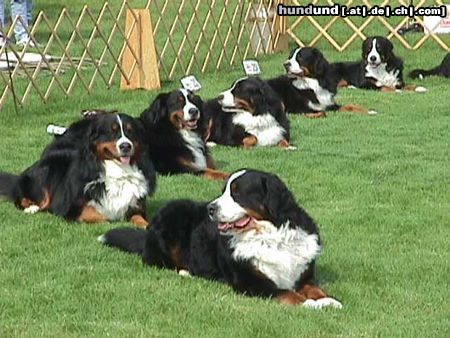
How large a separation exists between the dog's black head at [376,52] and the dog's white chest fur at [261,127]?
3959 mm

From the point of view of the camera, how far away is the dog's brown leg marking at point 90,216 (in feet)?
22.5

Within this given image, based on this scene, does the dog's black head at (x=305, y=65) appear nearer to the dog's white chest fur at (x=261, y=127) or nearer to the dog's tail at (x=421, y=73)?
the dog's white chest fur at (x=261, y=127)

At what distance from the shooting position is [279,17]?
17.9 meters

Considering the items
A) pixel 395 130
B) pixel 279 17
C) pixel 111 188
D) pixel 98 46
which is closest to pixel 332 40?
pixel 279 17

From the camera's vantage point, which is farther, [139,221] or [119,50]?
[119,50]

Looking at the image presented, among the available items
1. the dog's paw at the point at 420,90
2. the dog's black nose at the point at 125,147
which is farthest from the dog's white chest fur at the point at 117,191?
the dog's paw at the point at 420,90

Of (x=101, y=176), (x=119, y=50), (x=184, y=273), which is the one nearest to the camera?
(x=184, y=273)

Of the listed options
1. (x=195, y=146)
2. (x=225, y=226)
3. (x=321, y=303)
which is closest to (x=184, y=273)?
(x=225, y=226)

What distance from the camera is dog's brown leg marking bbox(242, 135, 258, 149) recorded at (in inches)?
390

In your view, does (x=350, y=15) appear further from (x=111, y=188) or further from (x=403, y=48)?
(x=111, y=188)

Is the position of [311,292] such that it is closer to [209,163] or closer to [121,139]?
[121,139]

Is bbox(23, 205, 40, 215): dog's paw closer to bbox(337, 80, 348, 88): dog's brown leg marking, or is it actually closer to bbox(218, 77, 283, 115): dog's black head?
bbox(218, 77, 283, 115): dog's black head

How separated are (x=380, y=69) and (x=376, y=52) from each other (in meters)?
0.23

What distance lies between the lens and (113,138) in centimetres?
674
